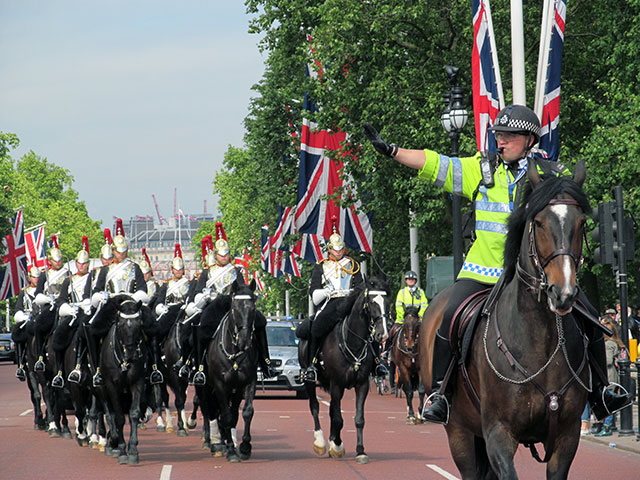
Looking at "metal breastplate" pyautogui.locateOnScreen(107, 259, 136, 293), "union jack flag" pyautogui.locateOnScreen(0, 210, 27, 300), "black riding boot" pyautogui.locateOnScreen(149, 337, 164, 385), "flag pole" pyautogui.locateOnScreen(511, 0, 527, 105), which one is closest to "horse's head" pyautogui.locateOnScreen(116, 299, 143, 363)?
"metal breastplate" pyautogui.locateOnScreen(107, 259, 136, 293)

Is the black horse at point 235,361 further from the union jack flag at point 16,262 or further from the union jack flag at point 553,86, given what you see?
the union jack flag at point 16,262

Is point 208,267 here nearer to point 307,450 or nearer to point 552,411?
point 307,450

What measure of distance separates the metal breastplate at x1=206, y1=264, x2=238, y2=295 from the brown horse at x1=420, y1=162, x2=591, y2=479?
9866 millimetres

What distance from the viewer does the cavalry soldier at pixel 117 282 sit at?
1653cm

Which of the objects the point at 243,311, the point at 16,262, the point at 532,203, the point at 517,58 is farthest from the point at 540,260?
the point at 16,262

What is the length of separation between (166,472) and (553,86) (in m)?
9.34

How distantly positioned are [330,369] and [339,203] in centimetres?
1883

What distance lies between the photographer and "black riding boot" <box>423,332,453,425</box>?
8.00 m

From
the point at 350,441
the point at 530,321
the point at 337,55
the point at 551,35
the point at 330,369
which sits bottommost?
the point at 350,441

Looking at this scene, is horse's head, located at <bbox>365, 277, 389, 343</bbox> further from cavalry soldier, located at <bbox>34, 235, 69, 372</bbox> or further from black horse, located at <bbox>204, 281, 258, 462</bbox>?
cavalry soldier, located at <bbox>34, 235, 69, 372</bbox>

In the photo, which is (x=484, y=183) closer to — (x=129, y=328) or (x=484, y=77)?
(x=129, y=328)

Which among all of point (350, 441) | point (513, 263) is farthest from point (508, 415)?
point (350, 441)

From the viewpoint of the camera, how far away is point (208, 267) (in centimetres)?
1808

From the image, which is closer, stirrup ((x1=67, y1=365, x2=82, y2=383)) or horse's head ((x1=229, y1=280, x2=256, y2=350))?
horse's head ((x1=229, y1=280, x2=256, y2=350))
